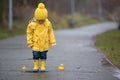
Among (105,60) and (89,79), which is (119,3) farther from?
(89,79)

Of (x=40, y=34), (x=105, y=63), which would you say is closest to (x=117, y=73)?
(x=40, y=34)

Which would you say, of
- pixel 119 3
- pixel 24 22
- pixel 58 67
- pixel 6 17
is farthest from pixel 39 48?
pixel 24 22

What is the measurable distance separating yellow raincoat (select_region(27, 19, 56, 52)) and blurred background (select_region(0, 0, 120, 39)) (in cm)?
1352

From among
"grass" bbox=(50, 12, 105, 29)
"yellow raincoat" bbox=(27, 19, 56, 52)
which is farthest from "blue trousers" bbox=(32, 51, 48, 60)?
"grass" bbox=(50, 12, 105, 29)

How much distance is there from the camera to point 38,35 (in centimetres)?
1352

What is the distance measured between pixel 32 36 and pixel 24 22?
37.1 metres

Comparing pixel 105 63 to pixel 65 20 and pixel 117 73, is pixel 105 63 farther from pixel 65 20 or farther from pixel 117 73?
pixel 65 20

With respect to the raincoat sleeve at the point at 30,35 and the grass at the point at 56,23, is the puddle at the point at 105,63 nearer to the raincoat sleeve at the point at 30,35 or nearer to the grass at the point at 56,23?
the raincoat sleeve at the point at 30,35

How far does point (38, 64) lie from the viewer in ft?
45.5

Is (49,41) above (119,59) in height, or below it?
above

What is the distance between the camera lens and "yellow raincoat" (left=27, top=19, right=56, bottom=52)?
13.5m

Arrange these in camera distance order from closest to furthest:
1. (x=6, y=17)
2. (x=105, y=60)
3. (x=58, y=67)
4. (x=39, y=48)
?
1. (x=39, y=48)
2. (x=58, y=67)
3. (x=105, y=60)
4. (x=6, y=17)

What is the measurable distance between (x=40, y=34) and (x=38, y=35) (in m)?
0.07

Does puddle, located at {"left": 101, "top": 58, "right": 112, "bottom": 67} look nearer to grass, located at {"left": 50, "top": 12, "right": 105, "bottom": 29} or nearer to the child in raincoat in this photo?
the child in raincoat
